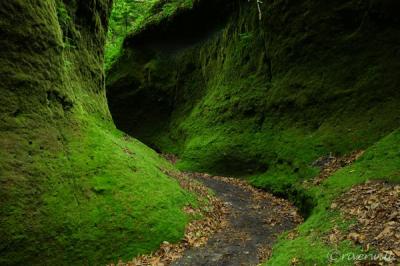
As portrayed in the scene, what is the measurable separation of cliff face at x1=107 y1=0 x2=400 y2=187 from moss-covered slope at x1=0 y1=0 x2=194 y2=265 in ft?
26.3

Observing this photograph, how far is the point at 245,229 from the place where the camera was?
1305 centimetres

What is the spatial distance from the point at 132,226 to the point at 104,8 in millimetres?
14294

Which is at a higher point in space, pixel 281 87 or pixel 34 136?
pixel 281 87

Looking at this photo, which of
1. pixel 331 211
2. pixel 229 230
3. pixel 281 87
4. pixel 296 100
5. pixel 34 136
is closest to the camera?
pixel 331 211

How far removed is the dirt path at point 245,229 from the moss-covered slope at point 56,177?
4.66 feet

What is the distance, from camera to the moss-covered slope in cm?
1051

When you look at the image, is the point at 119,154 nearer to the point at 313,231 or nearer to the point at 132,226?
the point at 132,226

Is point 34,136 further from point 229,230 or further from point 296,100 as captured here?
point 296,100

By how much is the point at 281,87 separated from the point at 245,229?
39.1 ft

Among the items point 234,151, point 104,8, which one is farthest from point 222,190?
point 104,8

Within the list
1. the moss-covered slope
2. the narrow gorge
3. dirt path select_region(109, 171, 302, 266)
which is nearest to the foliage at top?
the narrow gorge

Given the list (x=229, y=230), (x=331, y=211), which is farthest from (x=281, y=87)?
(x=331, y=211)

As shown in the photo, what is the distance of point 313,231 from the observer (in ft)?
32.3

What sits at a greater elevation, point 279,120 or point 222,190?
point 279,120
